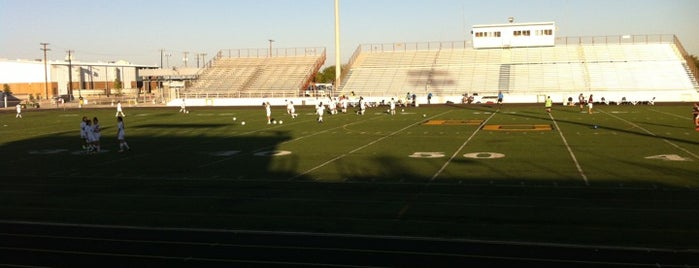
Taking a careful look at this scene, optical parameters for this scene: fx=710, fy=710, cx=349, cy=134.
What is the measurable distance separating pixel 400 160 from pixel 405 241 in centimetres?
1000

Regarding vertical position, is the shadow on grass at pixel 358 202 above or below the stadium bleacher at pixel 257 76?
below

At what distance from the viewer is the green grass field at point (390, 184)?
11094 mm

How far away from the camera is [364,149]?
23281 millimetres

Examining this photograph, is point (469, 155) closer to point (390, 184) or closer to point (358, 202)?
point (390, 184)

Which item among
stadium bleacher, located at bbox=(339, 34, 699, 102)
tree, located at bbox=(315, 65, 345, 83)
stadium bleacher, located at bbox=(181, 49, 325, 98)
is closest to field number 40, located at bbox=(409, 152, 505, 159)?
stadium bleacher, located at bbox=(339, 34, 699, 102)

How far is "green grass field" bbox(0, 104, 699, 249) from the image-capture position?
11.1m

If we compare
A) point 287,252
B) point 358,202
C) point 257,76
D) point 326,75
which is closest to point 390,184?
point 358,202

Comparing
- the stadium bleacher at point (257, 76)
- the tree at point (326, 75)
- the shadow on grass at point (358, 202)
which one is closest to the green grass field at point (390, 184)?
the shadow on grass at point (358, 202)

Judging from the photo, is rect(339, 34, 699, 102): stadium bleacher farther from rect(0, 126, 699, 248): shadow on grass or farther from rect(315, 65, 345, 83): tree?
rect(315, 65, 345, 83): tree

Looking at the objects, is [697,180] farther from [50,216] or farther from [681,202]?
[50,216]

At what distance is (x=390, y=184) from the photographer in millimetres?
15438

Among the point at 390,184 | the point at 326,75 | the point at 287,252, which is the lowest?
the point at 287,252

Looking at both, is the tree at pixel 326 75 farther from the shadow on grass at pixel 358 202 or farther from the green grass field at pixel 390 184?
the shadow on grass at pixel 358 202

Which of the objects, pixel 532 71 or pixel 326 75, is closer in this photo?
pixel 532 71
